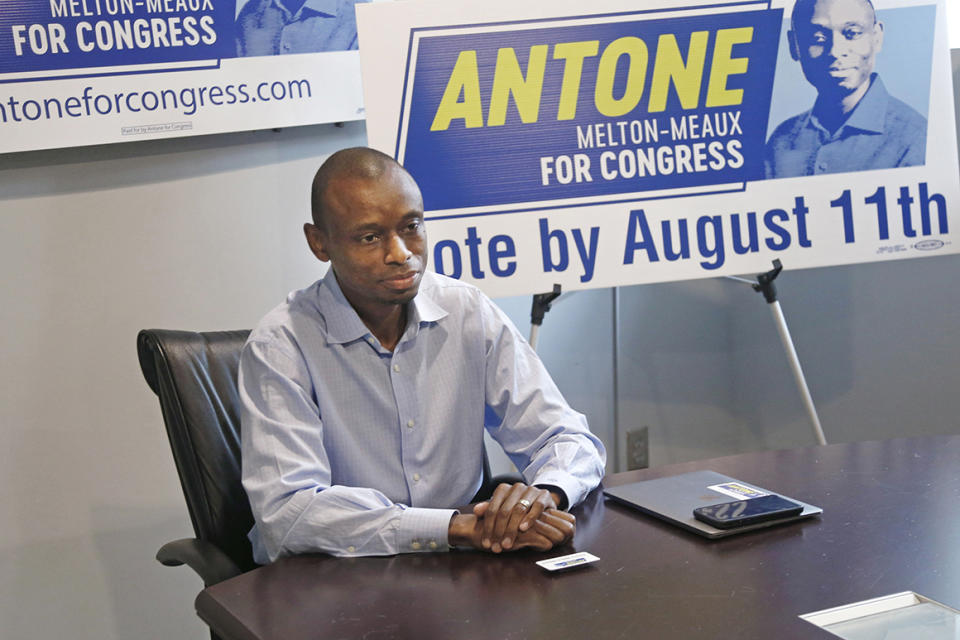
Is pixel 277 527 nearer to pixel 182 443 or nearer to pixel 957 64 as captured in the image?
pixel 182 443

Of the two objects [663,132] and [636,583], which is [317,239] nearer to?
[636,583]

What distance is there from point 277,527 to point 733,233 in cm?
172

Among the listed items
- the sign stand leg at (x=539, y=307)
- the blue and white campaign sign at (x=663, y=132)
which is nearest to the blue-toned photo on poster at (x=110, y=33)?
the blue and white campaign sign at (x=663, y=132)

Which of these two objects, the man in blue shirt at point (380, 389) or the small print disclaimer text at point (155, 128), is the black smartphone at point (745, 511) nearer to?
the man in blue shirt at point (380, 389)

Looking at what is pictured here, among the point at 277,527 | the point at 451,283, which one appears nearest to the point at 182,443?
the point at 277,527

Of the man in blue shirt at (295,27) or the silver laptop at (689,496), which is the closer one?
the silver laptop at (689,496)

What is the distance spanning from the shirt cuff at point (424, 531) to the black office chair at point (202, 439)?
1.43 ft

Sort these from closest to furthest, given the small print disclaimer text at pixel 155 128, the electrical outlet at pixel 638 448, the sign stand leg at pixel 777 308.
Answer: the small print disclaimer text at pixel 155 128
the sign stand leg at pixel 777 308
the electrical outlet at pixel 638 448

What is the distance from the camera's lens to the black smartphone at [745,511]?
4.41ft

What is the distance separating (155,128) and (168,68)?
6.2 inches

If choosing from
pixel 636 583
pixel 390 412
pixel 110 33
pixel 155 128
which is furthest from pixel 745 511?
pixel 110 33

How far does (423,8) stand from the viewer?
2.57 m

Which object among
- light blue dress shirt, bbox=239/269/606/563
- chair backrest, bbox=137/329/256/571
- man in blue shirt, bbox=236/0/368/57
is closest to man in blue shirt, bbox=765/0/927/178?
man in blue shirt, bbox=236/0/368/57

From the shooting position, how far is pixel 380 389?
5.64ft
